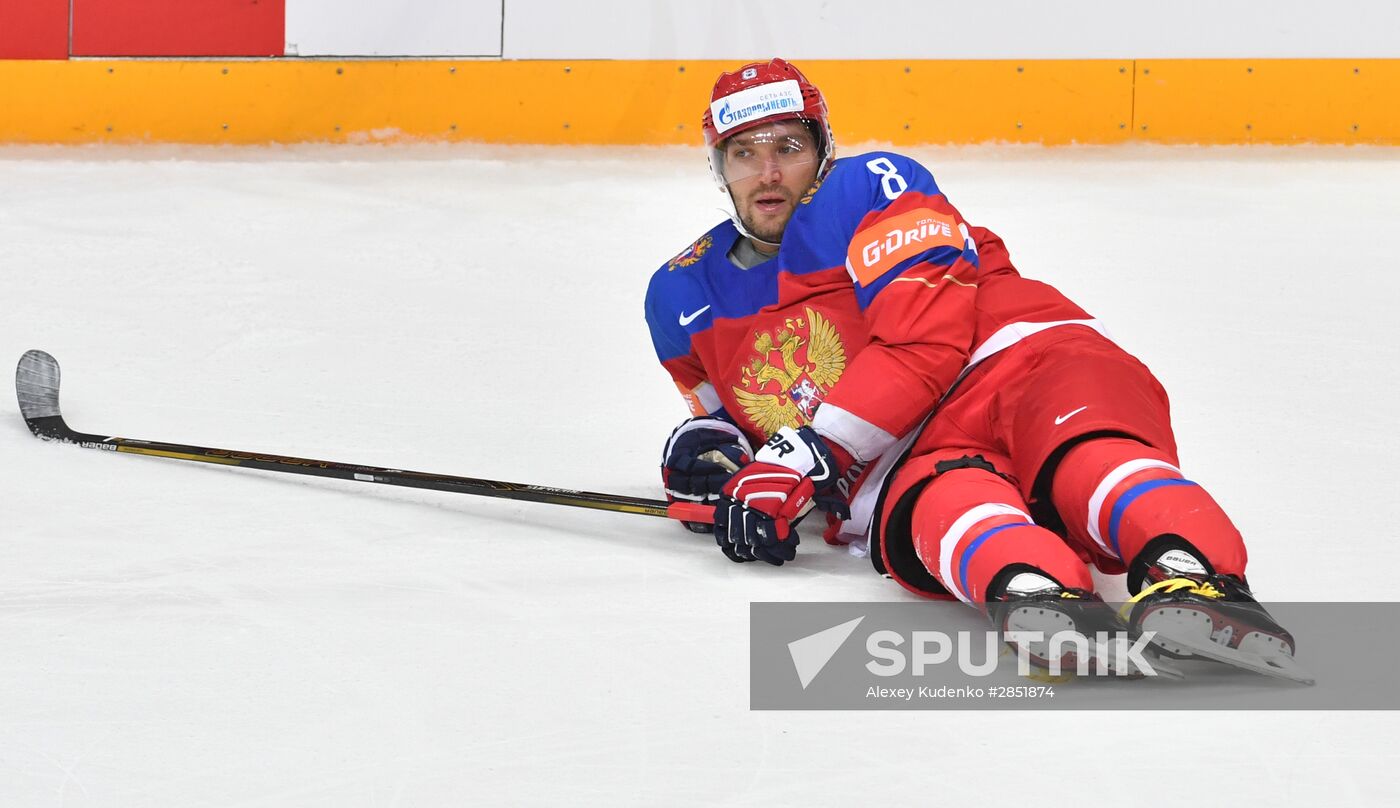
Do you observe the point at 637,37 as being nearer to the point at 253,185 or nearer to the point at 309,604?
the point at 253,185

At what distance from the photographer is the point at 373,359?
11.8 ft

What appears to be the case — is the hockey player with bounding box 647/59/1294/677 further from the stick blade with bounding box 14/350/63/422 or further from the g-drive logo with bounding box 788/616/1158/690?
the stick blade with bounding box 14/350/63/422

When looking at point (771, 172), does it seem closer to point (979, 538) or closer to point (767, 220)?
point (767, 220)

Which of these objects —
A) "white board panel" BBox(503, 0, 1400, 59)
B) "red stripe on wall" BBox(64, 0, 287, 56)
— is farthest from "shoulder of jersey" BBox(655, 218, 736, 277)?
"red stripe on wall" BBox(64, 0, 287, 56)

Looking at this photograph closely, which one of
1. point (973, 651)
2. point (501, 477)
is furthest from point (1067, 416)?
point (501, 477)

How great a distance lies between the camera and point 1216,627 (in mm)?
1583

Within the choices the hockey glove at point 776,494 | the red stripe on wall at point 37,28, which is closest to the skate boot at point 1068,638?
the hockey glove at point 776,494

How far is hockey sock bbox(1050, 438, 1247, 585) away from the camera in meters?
1.68

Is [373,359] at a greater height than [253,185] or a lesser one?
lesser

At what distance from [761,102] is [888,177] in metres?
0.25

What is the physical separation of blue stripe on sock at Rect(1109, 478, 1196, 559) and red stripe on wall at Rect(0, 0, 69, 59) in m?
4.64

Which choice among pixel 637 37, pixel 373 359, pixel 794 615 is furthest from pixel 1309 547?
pixel 637 37

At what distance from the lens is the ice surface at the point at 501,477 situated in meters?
1.48

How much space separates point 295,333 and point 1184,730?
2.68 meters
